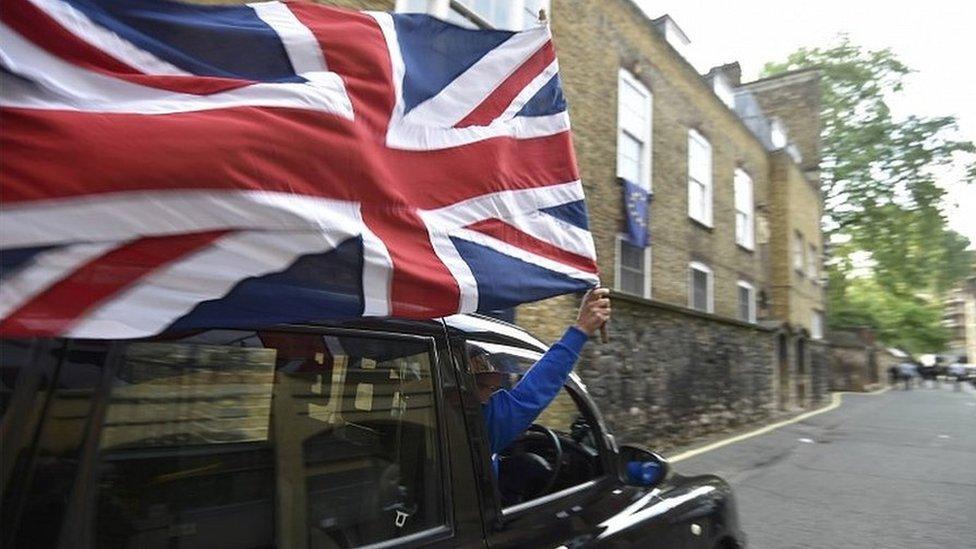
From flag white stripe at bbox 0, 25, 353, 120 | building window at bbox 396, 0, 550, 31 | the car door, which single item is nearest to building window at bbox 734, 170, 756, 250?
building window at bbox 396, 0, 550, 31

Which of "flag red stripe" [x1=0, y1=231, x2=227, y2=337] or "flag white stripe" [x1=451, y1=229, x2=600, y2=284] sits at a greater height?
"flag white stripe" [x1=451, y1=229, x2=600, y2=284]

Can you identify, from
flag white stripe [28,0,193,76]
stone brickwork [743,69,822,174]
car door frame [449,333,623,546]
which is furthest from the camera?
stone brickwork [743,69,822,174]

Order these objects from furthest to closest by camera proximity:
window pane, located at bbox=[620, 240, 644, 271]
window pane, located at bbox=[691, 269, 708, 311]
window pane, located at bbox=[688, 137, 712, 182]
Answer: window pane, located at bbox=[691, 269, 708, 311], window pane, located at bbox=[688, 137, 712, 182], window pane, located at bbox=[620, 240, 644, 271]

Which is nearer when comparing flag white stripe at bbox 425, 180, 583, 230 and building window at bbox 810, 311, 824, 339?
flag white stripe at bbox 425, 180, 583, 230

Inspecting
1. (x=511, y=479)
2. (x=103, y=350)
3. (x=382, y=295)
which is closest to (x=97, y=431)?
(x=103, y=350)

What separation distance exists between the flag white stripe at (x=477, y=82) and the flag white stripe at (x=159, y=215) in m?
0.56

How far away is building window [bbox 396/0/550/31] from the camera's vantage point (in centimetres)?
754

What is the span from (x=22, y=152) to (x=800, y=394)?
20.7 metres

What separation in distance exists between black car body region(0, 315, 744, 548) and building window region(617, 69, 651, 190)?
9518 millimetres

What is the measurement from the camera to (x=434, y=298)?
5.87 feet

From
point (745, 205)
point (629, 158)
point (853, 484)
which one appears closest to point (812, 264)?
point (745, 205)

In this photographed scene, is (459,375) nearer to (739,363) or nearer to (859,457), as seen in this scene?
(859,457)

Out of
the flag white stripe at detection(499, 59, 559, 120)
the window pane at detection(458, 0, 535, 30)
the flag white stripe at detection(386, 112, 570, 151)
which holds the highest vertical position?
the window pane at detection(458, 0, 535, 30)

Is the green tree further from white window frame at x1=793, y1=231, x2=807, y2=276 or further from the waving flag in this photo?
the waving flag
